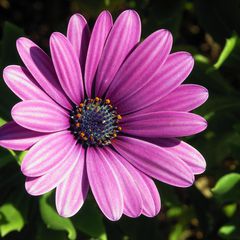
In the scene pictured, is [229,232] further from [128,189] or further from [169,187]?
[128,189]

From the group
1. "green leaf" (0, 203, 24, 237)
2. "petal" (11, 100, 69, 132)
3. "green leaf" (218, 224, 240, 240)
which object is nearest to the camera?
"petal" (11, 100, 69, 132)

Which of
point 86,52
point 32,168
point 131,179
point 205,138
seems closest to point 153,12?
point 205,138

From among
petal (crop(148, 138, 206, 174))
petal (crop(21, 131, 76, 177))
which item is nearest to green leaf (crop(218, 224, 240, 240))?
petal (crop(148, 138, 206, 174))

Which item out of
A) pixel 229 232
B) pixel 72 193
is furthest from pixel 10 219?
pixel 229 232

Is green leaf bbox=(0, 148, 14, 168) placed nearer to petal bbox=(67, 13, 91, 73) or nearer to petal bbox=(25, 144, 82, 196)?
petal bbox=(25, 144, 82, 196)

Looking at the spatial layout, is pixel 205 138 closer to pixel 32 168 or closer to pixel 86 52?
pixel 86 52

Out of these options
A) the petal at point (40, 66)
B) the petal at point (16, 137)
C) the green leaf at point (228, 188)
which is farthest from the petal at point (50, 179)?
the green leaf at point (228, 188)

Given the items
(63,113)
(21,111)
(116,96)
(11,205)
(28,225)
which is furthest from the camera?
(28,225)

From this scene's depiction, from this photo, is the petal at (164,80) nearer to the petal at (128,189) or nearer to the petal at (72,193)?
the petal at (128,189)
